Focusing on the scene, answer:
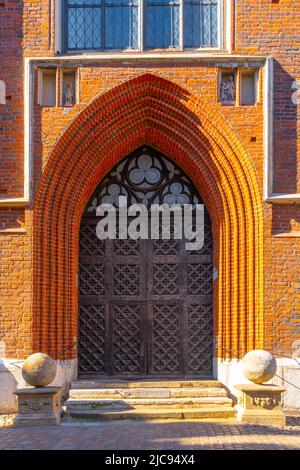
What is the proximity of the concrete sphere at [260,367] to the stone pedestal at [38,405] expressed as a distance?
2.98 m

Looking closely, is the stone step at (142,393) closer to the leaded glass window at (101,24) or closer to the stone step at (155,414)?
the stone step at (155,414)

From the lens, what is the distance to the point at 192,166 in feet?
45.1

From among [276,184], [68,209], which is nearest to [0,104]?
[68,209]

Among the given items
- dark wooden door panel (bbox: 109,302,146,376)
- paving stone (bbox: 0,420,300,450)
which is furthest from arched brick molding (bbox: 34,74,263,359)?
paving stone (bbox: 0,420,300,450)

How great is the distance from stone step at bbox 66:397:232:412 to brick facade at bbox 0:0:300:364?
1200mm

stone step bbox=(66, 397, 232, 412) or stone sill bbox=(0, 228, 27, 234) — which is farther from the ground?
stone sill bbox=(0, 228, 27, 234)

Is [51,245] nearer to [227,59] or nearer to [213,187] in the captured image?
[213,187]

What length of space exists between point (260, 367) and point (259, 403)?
0.55 m

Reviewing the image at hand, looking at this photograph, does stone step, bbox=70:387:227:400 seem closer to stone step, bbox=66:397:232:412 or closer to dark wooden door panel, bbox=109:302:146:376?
stone step, bbox=66:397:232:412

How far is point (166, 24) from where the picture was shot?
13688 millimetres

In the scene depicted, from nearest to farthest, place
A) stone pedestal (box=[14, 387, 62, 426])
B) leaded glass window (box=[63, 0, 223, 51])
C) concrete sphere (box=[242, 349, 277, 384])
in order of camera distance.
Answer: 1. stone pedestal (box=[14, 387, 62, 426])
2. concrete sphere (box=[242, 349, 277, 384])
3. leaded glass window (box=[63, 0, 223, 51])

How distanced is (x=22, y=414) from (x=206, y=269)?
462cm

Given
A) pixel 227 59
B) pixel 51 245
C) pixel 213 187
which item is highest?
pixel 227 59

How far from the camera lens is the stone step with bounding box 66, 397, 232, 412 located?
39.6 ft
